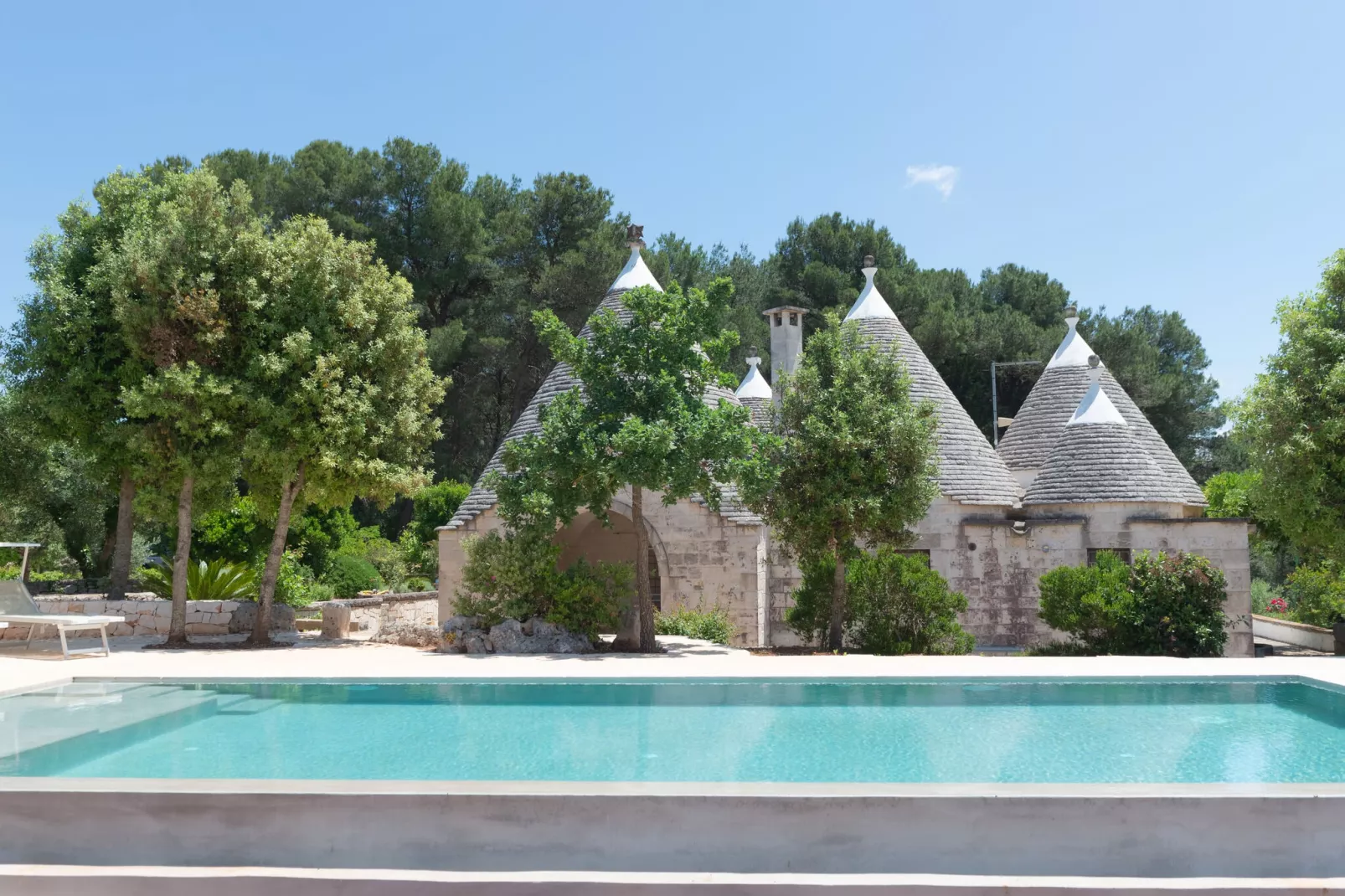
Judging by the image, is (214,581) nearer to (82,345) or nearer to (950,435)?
(82,345)

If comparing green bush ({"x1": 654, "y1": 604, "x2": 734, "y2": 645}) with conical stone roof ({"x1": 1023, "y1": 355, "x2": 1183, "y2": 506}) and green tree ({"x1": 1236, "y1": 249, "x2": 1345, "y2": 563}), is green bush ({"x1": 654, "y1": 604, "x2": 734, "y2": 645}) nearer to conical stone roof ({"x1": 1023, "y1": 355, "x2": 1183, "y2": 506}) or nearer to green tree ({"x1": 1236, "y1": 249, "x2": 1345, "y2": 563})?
conical stone roof ({"x1": 1023, "y1": 355, "x2": 1183, "y2": 506})

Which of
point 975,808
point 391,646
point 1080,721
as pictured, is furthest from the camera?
point 391,646

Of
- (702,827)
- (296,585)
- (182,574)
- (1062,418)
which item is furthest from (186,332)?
(1062,418)

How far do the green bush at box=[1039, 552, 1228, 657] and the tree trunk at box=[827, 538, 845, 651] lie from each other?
2.93 metres

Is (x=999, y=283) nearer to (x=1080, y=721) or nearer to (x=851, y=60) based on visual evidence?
(x=851, y=60)

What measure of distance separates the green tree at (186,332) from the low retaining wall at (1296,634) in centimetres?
1863

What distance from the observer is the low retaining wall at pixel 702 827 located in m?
4.54

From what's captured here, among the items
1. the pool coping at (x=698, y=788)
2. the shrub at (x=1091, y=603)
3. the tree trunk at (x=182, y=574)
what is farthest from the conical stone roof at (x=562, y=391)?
the pool coping at (x=698, y=788)

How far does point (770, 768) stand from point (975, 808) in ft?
7.05

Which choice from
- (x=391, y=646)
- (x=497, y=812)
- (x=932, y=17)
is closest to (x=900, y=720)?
(x=497, y=812)

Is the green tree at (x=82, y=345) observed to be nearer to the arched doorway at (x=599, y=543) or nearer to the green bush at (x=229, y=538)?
the green bush at (x=229, y=538)

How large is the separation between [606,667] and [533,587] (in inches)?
104

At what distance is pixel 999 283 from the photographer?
1736 inches

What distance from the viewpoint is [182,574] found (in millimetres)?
13766
